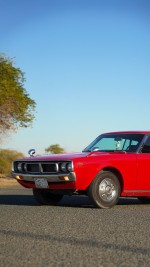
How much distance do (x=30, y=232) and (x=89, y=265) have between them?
7.11 feet

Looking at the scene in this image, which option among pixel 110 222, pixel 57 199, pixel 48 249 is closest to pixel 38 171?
pixel 57 199

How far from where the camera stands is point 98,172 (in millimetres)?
10289

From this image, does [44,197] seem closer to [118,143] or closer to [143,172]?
[118,143]

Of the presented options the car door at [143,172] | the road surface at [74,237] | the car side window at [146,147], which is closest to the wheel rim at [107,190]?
the road surface at [74,237]

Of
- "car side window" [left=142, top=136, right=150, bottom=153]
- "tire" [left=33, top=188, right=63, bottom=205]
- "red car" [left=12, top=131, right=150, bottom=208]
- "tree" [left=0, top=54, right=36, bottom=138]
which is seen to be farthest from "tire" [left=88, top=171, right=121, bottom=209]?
"tree" [left=0, top=54, right=36, bottom=138]

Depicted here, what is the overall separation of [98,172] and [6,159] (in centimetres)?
3466

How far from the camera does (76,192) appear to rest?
1042 cm

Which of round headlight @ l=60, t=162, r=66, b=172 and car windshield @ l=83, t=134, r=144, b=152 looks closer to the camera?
round headlight @ l=60, t=162, r=66, b=172

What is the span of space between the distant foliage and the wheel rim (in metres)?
28.8

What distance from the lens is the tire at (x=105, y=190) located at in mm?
10148

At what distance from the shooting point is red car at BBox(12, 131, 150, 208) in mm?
10133

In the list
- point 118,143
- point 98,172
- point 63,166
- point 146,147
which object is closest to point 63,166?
point 63,166

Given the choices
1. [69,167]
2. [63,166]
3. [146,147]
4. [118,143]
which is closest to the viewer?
[69,167]

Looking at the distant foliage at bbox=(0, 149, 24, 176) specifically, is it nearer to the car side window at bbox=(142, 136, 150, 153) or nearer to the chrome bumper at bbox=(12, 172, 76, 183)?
the chrome bumper at bbox=(12, 172, 76, 183)
